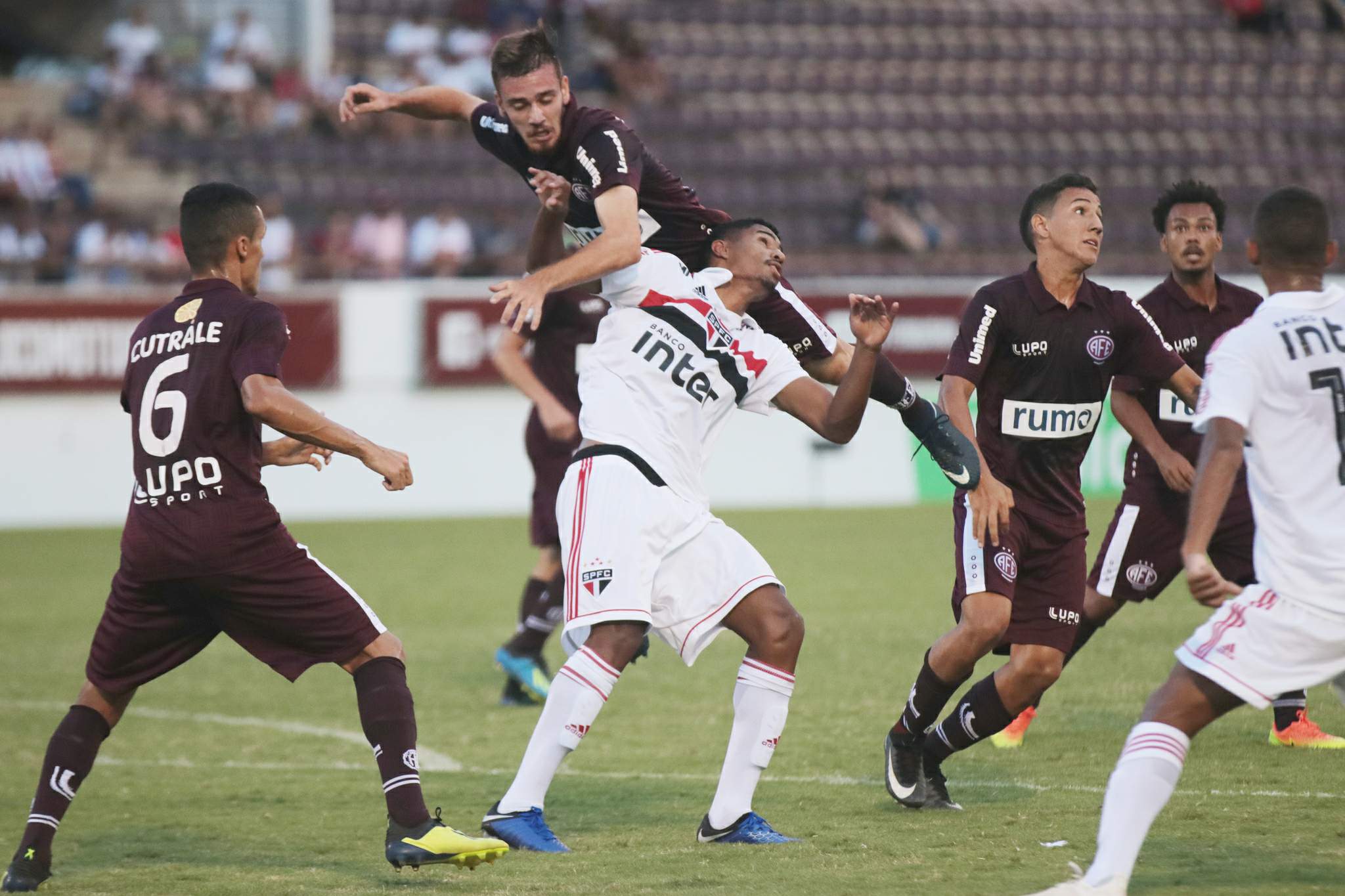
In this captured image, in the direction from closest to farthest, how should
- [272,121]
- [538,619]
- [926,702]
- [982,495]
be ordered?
[982,495] → [926,702] → [538,619] → [272,121]

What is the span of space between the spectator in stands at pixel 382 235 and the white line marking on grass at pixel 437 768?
1295cm

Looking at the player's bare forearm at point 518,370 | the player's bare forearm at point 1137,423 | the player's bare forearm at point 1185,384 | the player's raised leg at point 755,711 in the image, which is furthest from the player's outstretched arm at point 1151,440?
the player's bare forearm at point 518,370

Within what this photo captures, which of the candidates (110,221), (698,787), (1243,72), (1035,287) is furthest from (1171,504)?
(1243,72)

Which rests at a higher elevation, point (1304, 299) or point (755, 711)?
point (1304, 299)

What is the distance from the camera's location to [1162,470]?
24.3 feet

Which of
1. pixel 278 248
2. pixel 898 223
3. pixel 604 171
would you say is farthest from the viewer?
pixel 898 223

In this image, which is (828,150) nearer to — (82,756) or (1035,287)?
(1035,287)

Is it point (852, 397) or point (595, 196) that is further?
point (595, 196)

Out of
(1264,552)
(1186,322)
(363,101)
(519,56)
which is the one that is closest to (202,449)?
(519,56)

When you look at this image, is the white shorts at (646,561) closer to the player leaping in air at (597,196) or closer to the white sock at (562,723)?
the white sock at (562,723)

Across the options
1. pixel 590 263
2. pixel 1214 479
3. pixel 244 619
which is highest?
pixel 590 263

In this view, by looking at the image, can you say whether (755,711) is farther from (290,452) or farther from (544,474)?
(544,474)

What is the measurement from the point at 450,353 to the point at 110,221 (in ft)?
17.2

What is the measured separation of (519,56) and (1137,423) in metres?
3.27
